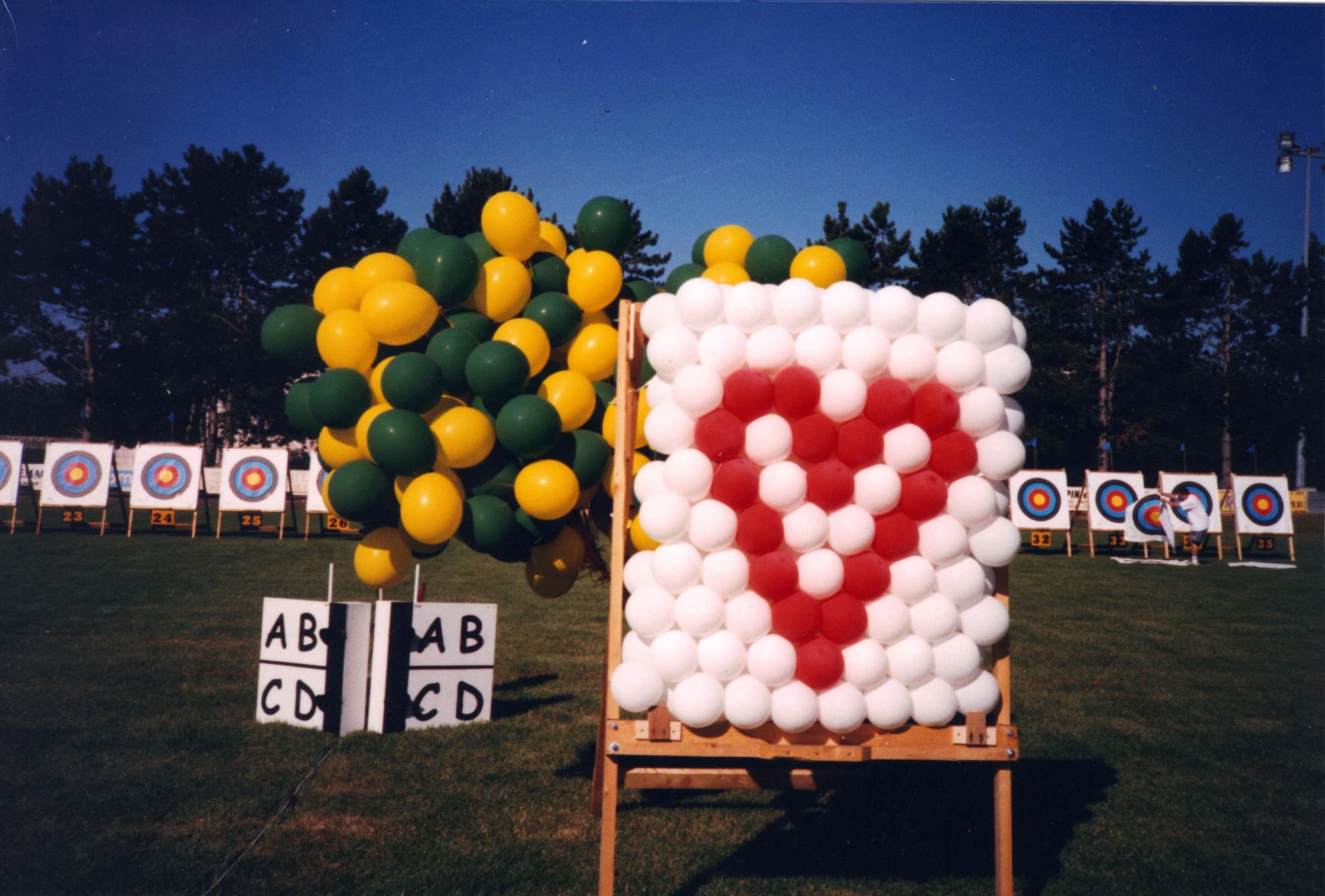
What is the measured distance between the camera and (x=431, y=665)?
5.75 meters

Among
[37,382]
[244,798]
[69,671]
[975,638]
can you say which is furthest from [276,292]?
[975,638]

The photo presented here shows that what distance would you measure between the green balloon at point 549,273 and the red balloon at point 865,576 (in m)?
2.00

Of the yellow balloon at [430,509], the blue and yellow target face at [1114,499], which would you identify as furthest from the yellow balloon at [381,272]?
the blue and yellow target face at [1114,499]

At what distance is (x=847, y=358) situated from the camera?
10.5ft

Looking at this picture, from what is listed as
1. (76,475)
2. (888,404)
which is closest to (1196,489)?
(888,404)

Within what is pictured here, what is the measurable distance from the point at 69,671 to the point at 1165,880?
7.34 meters

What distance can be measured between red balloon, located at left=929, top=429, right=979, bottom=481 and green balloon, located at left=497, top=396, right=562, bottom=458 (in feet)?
5.18

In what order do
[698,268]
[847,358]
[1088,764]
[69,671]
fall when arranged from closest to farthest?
[847,358] < [698,268] < [1088,764] < [69,671]

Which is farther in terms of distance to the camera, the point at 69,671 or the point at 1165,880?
the point at 69,671

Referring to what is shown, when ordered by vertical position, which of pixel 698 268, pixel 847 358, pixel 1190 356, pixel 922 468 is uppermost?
pixel 1190 356

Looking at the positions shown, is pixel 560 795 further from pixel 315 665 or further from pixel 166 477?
pixel 166 477

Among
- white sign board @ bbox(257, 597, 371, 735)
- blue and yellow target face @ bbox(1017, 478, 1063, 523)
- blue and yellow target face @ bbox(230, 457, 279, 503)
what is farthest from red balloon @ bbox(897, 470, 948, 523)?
blue and yellow target face @ bbox(230, 457, 279, 503)

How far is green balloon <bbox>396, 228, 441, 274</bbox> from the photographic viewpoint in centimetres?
404

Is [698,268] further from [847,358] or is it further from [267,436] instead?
[267,436]
